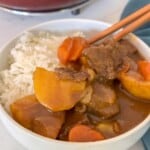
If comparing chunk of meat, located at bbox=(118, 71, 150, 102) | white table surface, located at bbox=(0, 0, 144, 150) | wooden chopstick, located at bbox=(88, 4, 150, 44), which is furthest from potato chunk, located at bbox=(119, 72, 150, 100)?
white table surface, located at bbox=(0, 0, 144, 150)

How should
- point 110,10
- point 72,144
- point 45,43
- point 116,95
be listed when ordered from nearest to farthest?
point 72,144 → point 116,95 → point 45,43 → point 110,10

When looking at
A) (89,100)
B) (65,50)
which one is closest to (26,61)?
(65,50)

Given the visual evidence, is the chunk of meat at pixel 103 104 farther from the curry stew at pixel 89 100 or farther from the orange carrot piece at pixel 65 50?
the orange carrot piece at pixel 65 50

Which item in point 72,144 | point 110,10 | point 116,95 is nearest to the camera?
point 72,144

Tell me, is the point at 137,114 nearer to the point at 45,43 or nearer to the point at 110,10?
the point at 45,43

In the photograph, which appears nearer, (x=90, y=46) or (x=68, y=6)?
(x=90, y=46)

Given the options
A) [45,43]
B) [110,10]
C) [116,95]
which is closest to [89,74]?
[116,95]

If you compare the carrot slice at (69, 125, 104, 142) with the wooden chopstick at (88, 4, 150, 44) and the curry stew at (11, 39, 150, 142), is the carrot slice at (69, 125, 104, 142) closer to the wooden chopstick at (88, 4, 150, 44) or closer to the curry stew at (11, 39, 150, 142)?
the curry stew at (11, 39, 150, 142)
